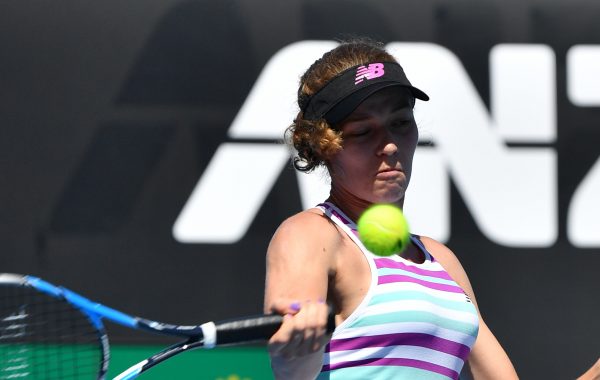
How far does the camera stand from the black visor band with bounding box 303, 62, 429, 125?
1875mm

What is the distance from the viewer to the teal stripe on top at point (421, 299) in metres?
1.78

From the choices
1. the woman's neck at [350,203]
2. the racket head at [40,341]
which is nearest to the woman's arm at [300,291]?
the woman's neck at [350,203]

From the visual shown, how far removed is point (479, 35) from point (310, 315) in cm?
209

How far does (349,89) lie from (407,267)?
310 millimetres

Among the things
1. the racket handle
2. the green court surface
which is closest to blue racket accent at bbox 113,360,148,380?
the racket handle

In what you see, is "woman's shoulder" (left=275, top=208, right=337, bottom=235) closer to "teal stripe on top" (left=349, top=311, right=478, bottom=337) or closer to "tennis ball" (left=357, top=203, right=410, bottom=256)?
"tennis ball" (left=357, top=203, right=410, bottom=256)

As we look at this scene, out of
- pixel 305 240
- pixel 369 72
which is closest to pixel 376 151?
pixel 369 72

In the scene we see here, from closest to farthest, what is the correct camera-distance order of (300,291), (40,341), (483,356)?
1. (300,291)
2. (483,356)
3. (40,341)

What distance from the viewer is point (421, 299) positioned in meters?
1.82

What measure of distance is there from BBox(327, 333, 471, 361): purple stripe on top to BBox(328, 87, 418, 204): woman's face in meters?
0.26

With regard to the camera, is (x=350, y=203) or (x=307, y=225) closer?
(x=307, y=225)

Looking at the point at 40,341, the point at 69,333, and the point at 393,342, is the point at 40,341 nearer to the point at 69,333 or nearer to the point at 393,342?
the point at 69,333

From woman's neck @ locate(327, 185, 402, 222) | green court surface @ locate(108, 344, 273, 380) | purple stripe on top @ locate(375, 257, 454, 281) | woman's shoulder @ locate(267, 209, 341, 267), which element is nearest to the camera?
woman's shoulder @ locate(267, 209, 341, 267)

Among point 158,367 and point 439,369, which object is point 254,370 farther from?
point 439,369
